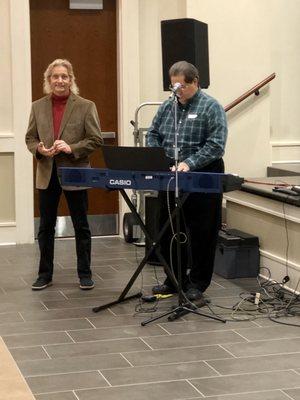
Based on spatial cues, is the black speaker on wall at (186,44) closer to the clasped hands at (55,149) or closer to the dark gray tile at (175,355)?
the clasped hands at (55,149)

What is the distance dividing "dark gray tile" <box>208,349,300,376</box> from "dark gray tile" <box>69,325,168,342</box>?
0.59 metres

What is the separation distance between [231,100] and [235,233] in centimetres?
170

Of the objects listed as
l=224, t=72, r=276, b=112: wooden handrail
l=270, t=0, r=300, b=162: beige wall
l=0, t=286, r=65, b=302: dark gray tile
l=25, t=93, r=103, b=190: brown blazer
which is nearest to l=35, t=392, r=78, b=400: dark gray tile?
l=0, t=286, r=65, b=302: dark gray tile

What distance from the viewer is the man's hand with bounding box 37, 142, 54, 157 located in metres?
5.46

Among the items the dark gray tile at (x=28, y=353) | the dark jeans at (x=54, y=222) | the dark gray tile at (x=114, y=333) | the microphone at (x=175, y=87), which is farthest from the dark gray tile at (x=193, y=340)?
the microphone at (x=175, y=87)

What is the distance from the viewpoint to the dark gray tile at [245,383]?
3.85 metres

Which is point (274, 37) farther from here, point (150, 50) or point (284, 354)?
point (284, 354)

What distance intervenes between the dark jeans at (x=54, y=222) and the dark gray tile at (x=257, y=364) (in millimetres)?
1739

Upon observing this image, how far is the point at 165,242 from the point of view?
18.2 feet

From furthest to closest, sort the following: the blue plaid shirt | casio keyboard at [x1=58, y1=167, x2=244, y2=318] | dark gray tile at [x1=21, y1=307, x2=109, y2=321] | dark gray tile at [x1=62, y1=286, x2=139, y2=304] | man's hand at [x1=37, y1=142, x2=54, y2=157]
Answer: dark gray tile at [x1=62, y1=286, x2=139, y2=304], man's hand at [x1=37, y1=142, x2=54, y2=157], the blue plaid shirt, dark gray tile at [x1=21, y1=307, x2=109, y2=321], casio keyboard at [x1=58, y1=167, x2=244, y2=318]

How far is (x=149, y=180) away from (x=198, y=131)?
551mm

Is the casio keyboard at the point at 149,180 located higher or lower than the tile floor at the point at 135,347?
higher

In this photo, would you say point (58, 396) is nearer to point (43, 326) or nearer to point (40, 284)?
point (43, 326)

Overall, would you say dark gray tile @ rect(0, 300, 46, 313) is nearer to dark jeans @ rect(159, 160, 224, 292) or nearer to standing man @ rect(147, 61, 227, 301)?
standing man @ rect(147, 61, 227, 301)
